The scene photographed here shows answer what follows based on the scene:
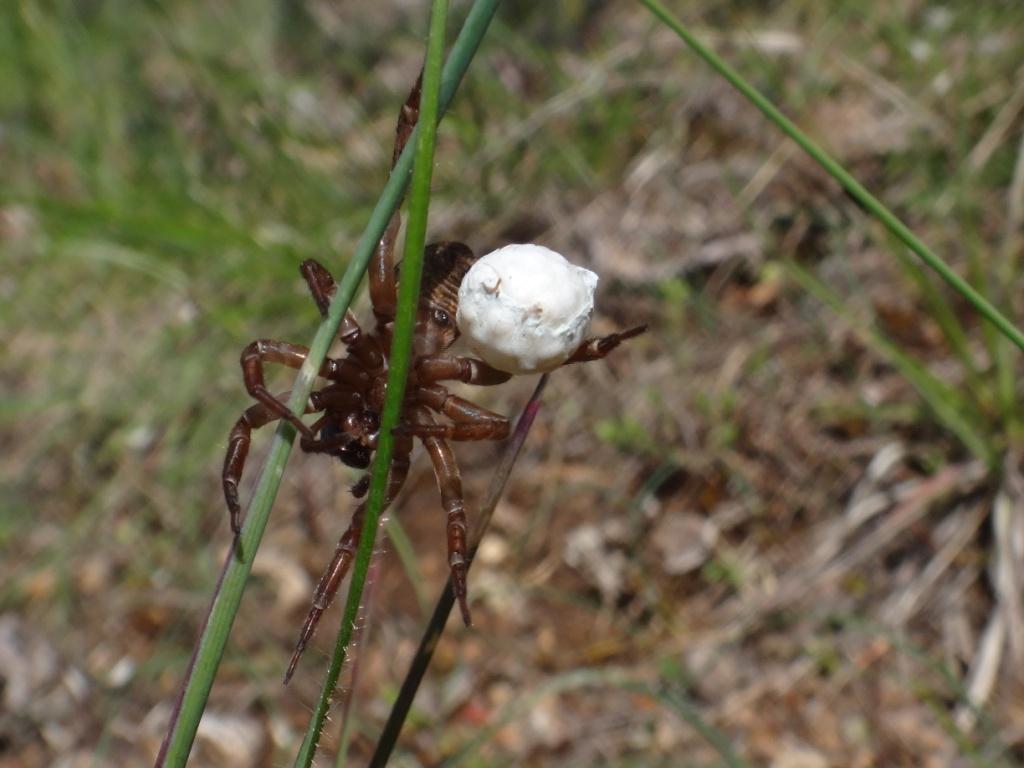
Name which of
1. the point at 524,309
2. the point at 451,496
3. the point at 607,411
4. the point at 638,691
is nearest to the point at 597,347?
the point at 524,309

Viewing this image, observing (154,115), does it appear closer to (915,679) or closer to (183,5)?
(183,5)

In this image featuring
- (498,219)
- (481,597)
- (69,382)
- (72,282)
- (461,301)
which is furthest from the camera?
(72,282)

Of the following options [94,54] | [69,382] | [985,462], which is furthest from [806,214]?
[94,54]

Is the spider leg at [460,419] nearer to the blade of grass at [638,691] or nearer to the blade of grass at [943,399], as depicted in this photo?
the blade of grass at [638,691]

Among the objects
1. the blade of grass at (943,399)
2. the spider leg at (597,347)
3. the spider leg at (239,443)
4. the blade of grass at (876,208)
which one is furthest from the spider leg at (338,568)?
the blade of grass at (943,399)

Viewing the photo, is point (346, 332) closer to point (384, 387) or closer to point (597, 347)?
point (384, 387)

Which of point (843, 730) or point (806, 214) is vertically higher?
point (806, 214)

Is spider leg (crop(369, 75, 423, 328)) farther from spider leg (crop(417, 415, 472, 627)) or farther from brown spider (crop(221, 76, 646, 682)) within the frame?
spider leg (crop(417, 415, 472, 627))

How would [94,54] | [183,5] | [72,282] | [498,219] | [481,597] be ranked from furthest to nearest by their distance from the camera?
1. [183,5]
2. [94,54]
3. [72,282]
4. [498,219]
5. [481,597]
